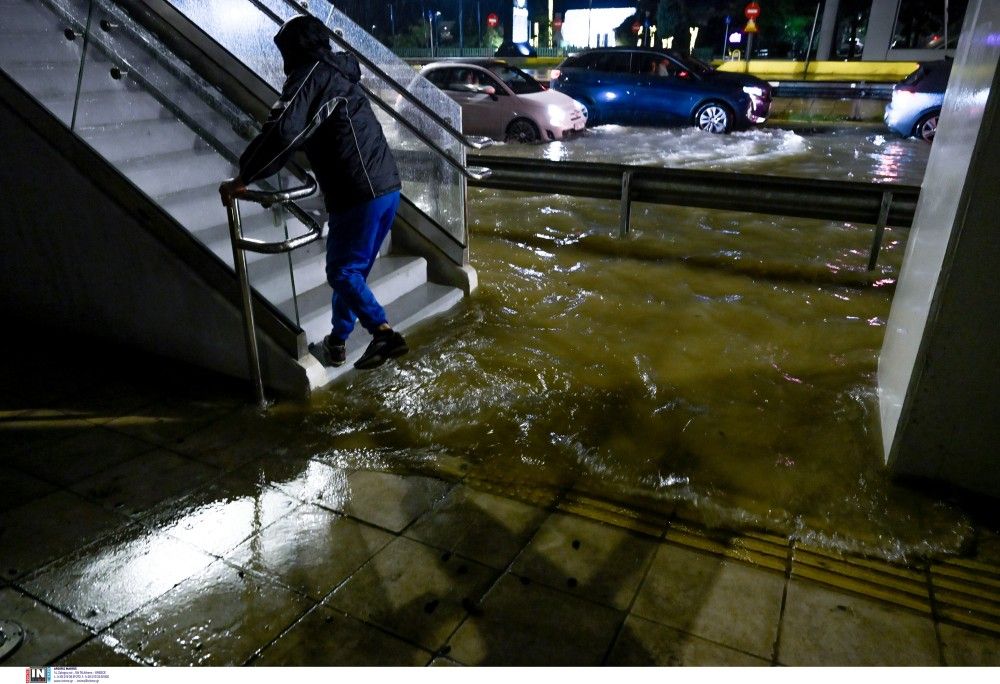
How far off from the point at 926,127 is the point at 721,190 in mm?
10096

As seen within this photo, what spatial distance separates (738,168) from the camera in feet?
40.3

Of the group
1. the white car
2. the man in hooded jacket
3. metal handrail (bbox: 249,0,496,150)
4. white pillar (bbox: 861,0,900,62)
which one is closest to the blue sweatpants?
the man in hooded jacket

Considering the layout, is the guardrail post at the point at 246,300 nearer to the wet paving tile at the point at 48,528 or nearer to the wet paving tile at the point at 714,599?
the wet paving tile at the point at 48,528

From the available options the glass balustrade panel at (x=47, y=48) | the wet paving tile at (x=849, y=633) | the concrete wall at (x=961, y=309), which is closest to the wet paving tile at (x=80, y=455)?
the glass balustrade panel at (x=47, y=48)

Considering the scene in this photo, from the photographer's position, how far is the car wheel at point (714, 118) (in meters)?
15.5

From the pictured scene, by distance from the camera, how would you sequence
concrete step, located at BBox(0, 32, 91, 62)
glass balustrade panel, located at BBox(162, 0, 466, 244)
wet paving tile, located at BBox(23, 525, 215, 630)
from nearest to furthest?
wet paving tile, located at BBox(23, 525, 215, 630) < concrete step, located at BBox(0, 32, 91, 62) < glass balustrade panel, located at BBox(162, 0, 466, 244)

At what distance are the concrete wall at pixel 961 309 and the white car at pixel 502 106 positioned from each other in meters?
11.0

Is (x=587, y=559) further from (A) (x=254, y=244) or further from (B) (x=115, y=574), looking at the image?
(A) (x=254, y=244)

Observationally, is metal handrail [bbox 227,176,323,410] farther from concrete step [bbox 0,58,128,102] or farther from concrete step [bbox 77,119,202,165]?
concrete step [bbox 0,58,128,102]

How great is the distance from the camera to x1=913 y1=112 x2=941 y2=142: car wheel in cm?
1449

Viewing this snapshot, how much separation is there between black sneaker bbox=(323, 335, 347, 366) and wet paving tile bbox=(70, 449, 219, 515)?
1.25 m

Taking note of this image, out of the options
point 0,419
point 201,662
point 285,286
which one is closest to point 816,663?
point 201,662
